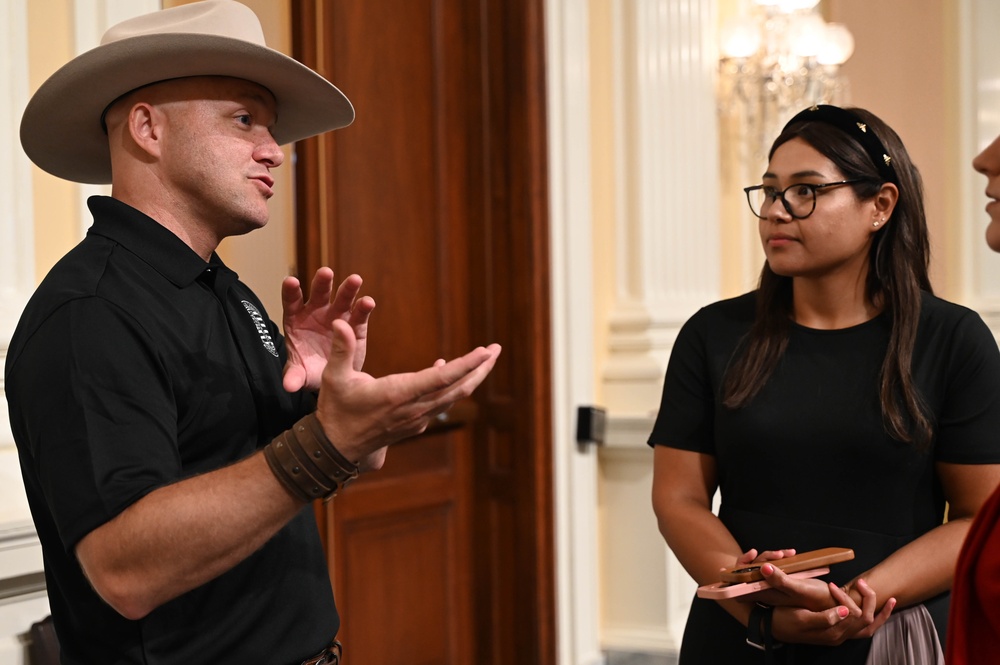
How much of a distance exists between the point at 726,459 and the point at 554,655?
6.46ft

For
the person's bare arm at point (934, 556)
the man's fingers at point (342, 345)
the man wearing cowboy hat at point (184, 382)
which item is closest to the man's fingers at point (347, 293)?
the man wearing cowboy hat at point (184, 382)

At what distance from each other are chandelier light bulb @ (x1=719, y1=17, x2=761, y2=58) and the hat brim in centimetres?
309

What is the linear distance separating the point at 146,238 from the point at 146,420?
322mm

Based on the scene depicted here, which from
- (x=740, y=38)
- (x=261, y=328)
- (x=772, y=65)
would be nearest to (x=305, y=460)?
(x=261, y=328)

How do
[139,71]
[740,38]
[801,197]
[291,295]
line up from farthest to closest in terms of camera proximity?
[740,38]
[801,197]
[291,295]
[139,71]

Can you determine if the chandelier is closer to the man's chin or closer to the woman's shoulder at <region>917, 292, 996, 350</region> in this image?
the woman's shoulder at <region>917, 292, 996, 350</region>

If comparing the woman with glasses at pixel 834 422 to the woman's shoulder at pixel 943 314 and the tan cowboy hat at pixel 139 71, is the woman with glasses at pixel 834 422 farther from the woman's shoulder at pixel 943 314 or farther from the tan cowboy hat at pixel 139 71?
the tan cowboy hat at pixel 139 71

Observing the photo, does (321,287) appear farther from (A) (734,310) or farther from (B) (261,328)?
(A) (734,310)

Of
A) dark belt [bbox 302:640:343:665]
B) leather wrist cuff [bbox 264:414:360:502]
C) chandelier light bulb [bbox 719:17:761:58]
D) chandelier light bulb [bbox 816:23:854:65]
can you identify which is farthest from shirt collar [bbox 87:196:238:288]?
chandelier light bulb [bbox 816:23:854:65]

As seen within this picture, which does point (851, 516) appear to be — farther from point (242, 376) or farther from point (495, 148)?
point (495, 148)

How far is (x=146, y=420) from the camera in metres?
1.33

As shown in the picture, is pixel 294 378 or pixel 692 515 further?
pixel 692 515

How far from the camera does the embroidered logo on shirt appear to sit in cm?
169

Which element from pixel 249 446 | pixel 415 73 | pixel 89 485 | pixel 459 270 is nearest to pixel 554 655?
pixel 459 270
